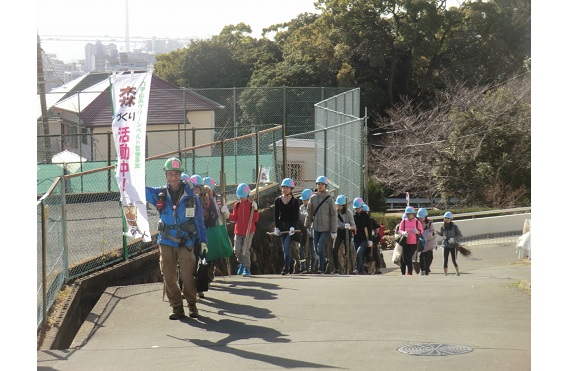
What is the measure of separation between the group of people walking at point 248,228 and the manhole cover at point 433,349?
288 cm

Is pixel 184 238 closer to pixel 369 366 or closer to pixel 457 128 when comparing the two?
pixel 369 366

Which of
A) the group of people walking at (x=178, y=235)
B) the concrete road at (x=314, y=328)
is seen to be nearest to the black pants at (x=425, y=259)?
the concrete road at (x=314, y=328)

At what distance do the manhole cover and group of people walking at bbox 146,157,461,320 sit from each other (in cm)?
288

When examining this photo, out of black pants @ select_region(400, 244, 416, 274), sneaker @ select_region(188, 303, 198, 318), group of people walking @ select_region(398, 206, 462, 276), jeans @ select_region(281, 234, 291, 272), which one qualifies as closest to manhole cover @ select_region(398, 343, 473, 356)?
sneaker @ select_region(188, 303, 198, 318)

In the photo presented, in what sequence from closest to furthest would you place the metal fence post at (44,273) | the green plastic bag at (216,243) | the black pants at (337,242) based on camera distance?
the metal fence post at (44,273)
the green plastic bag at (216,243)
the black pants at (337,242)

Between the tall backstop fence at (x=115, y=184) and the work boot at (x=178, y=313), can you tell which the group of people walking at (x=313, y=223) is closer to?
the tall backstop fence at (x=115, y=184)

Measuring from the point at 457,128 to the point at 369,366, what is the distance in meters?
21.4

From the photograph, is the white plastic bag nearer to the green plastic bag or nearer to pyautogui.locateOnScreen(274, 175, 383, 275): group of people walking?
pyautogui.locateOnScreen(274, 175, 383, 275): group of people walking

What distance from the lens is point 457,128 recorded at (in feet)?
92.8

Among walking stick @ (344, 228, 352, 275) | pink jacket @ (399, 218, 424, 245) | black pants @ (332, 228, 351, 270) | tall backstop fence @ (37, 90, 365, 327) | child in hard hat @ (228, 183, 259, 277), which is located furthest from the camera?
pink jacket @ (399, 218, 424, 245)

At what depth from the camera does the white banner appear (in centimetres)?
1012

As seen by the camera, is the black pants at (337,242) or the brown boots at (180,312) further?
the black pants at (337,242)

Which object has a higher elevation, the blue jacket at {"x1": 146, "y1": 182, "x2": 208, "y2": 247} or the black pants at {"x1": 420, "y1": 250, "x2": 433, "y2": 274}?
the blue jacket at {"x1": 146, "y1": 182, "x2": 208, "y2": 247}

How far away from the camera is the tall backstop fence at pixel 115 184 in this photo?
11.5 metres
